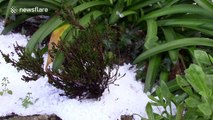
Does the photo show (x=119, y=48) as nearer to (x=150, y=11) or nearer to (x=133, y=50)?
(x=133, y=50)

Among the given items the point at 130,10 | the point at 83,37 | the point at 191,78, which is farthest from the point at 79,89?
the point at 191,78

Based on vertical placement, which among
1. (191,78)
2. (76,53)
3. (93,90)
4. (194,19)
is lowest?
(191,78)

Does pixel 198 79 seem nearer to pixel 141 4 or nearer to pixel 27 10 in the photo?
pixel 141 4

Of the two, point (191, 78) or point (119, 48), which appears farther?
point (119, 48)

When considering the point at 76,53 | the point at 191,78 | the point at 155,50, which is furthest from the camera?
the point at 155,50

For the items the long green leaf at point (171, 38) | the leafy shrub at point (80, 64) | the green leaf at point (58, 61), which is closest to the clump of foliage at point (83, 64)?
the leafy shrub at point (80, 64)

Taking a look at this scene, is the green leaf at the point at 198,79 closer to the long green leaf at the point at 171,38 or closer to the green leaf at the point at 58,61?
the long green leaf at the point at 171,38

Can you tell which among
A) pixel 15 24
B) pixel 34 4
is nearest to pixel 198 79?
pixel 34 4
